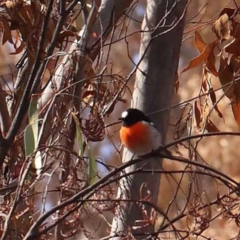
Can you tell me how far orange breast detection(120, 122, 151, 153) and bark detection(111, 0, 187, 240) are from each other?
27mm

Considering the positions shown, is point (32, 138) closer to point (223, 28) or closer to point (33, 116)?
point (33, 116)

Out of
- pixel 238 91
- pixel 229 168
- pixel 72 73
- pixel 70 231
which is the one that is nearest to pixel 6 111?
pixel 72 73

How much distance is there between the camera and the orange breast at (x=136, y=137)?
1364 mm

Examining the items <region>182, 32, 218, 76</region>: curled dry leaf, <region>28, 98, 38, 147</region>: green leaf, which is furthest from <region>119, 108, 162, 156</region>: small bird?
<region>28, 98, 38, 147</region>: green leaf

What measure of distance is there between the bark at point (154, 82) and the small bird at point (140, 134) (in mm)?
18

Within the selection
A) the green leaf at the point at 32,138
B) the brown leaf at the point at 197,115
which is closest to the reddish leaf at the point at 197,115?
the brown leaf at the point at 197,115

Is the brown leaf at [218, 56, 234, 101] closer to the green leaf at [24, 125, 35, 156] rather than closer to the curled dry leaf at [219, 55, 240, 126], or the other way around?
the curled dry leaf at [219, 55, 240, 126]

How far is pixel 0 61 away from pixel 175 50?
6.85 feet

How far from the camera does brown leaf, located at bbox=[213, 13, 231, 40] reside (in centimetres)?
133

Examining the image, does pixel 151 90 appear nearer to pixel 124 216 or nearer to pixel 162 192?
pixel 124 216

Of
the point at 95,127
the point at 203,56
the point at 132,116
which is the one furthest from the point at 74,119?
the point at 203,56

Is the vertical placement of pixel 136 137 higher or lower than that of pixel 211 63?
lower

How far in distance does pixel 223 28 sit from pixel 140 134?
0.27 metres

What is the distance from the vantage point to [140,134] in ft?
4.59
